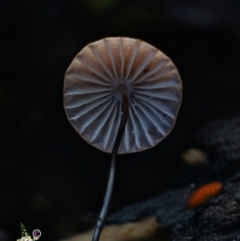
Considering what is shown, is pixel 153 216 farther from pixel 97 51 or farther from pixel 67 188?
pixel 97 51

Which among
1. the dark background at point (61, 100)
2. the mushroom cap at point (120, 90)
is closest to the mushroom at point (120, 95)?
the mushroom cap at point (120, 90)

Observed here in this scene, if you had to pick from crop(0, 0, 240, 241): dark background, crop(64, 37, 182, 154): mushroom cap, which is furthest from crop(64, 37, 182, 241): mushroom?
crop(0, 0, 240, 241): dark background

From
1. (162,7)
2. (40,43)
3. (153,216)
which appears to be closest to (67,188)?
(153,216)

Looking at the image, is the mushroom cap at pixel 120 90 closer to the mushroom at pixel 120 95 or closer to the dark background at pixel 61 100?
the mushroom at pixel 120 95

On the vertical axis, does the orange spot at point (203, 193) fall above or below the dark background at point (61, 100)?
below

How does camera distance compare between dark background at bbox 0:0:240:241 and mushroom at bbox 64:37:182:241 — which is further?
dark background at bbox 0:0:240:241

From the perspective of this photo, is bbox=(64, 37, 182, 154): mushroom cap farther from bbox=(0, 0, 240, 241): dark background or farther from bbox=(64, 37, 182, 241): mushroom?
bbox=(0, 0, 240, 241): dark background
